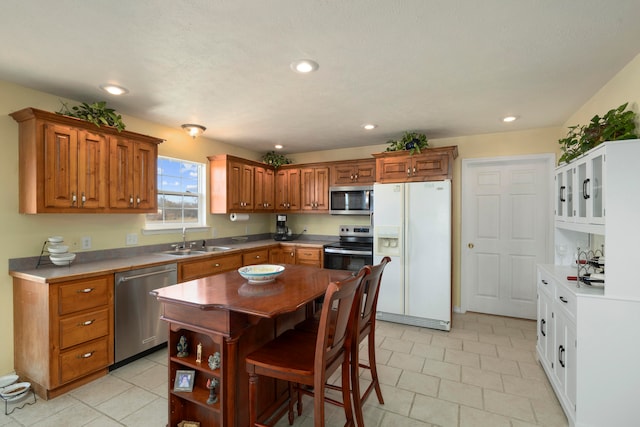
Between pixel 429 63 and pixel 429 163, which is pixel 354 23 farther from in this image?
pixel 429 163

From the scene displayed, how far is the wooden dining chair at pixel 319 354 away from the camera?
149 cm

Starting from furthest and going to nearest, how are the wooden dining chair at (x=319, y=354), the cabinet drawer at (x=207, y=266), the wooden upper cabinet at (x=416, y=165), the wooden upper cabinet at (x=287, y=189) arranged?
the wooden upper cabinet at (x=287, y=189) → the wooden upper cabinet at (x=416, y=165) → the cabinet drawer at (x=207, y=266) → the wooden dining chair at (x=319, y=354)

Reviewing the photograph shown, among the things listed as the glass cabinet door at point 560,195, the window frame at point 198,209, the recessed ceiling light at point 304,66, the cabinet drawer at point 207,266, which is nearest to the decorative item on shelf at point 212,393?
the cabinet drawer at point 207,266

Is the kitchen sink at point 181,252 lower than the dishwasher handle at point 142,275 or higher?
higher

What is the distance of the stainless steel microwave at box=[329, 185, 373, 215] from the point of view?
452 cm

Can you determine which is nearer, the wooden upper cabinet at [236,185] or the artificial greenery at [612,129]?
the artificial greenery at [612,129]

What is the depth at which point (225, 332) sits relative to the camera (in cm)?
162

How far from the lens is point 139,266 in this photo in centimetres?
285

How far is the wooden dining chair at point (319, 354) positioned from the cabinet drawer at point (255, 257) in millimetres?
2382

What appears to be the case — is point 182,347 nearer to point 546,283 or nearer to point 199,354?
point 199,354

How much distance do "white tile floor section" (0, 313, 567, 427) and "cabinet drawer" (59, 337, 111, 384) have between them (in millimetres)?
128

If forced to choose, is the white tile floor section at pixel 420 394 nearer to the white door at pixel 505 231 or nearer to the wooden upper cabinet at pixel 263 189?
the white door at pixel 505 231

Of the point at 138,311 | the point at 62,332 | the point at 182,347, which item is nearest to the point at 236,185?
the point at 138,311

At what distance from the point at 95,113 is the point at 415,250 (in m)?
3.70
